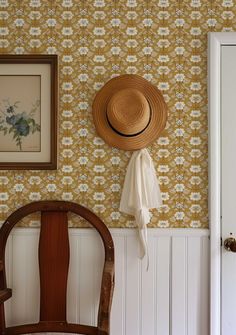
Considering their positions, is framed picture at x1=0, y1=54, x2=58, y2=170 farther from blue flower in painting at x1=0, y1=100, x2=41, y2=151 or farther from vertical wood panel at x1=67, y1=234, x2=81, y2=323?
vertical wood panel at x1=67, y1=234, x2=81, y2=323

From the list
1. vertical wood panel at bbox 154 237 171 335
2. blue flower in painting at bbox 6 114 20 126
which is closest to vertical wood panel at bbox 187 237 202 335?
vertical wood panel at bbox 154 237 171 335

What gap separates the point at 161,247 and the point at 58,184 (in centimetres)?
62

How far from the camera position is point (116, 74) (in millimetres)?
1811

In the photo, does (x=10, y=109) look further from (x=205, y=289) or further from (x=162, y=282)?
(x=205, y=289)

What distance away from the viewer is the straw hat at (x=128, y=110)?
1.73 meters

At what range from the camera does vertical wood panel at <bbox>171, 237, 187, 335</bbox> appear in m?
1.79

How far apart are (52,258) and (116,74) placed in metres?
0.99

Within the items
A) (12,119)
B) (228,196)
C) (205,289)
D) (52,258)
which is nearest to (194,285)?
(205,289)

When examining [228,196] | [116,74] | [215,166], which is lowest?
[228,196]

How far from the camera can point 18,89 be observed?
1815 mm

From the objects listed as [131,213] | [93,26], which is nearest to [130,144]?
[131,213]

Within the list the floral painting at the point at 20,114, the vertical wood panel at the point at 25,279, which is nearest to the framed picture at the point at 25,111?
the floral painting at the point at 20,114

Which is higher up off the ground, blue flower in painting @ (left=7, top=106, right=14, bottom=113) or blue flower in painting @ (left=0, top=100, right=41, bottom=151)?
blue flower in painting @ (left=7, top=106, right=14, bottom=113)

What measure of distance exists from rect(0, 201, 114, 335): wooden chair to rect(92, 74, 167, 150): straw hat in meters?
0.40
